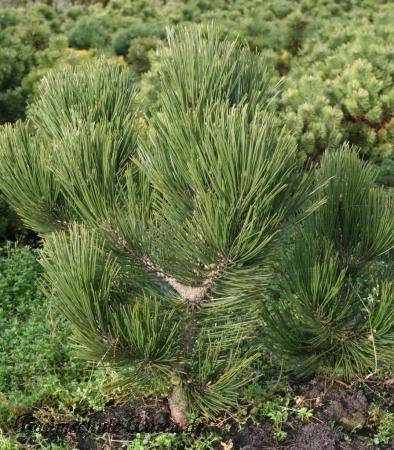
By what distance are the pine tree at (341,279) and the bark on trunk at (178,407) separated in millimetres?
390

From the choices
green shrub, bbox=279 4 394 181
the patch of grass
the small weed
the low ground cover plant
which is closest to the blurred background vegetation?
green shrub, bbox=279 4 394 181

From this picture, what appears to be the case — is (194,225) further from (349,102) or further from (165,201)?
(349,102)

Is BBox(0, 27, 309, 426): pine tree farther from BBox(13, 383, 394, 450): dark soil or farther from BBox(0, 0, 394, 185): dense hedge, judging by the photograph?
BBox(0, 0, 394, 185): dense hedge

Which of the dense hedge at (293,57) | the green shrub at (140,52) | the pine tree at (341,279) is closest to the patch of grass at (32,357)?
the pine tree at (341,279)

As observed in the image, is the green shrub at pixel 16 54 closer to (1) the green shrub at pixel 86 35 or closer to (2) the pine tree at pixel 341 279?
(1) the green shrub at pixel 86 35

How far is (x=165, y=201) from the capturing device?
2.05 meters

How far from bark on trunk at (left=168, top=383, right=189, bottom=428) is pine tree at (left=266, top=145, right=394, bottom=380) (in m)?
0.39

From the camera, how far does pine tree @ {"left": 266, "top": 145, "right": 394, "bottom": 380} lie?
2.30m

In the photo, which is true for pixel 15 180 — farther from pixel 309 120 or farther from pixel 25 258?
pixel 309 120

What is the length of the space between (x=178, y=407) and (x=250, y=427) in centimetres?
28

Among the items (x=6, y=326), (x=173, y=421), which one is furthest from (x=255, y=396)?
(x=6, y=326)

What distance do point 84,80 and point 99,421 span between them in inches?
50.7

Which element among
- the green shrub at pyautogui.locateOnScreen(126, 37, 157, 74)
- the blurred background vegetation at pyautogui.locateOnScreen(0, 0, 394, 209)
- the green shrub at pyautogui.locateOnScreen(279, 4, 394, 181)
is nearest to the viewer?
the green shrub at pyautogui.locateOnScreen(279, 4, 394, 181)

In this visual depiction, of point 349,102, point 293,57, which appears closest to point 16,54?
point 349,102
